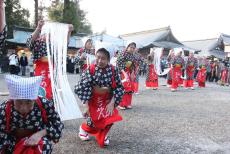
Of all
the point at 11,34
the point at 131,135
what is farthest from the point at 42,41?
the point at 11,34

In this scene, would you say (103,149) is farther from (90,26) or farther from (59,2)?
(90,26)

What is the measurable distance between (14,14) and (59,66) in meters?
23.0

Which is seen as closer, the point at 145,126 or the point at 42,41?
the point at 42,41

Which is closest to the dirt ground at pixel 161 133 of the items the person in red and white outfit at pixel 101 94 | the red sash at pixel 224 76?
the person in red and white outfit at pixel 101 94

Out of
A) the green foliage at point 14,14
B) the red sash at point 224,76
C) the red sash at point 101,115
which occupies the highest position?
the green foliage at point 14,14

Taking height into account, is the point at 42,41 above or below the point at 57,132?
above

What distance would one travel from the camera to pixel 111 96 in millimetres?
4703

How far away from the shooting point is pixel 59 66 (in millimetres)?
5191

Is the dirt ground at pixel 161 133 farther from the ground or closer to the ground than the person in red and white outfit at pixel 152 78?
closer to the ground

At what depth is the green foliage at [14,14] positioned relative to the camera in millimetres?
24766

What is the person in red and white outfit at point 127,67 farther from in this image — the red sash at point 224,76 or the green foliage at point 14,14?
the green foliage at point 14,14

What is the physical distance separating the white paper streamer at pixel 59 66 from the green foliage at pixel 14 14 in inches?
809

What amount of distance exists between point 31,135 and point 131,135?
2682 millimetres

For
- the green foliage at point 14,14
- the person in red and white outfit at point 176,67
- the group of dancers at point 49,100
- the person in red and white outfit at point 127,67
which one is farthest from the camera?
the green foliage at point 14,14
